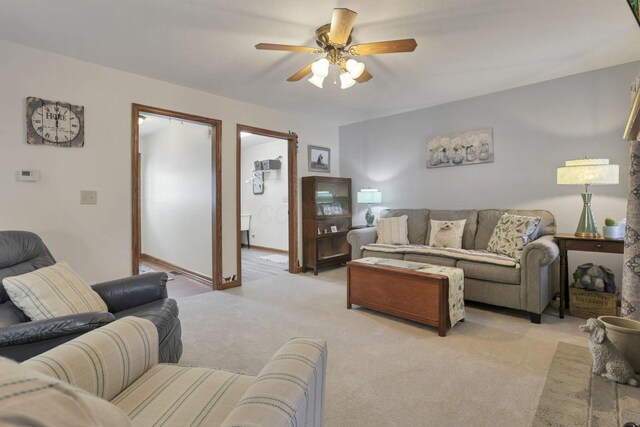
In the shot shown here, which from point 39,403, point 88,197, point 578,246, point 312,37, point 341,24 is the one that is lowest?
point 578,246

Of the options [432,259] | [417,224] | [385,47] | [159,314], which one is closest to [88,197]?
[159,314]

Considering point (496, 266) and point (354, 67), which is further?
point (496, 266)

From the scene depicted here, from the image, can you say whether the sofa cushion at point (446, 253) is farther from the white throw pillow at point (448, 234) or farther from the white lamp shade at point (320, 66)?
the white lamp shade at point (320, 66)

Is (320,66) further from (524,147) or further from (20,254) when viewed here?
(524,147)

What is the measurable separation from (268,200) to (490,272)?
194 inches

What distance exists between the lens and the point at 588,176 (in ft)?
9.06

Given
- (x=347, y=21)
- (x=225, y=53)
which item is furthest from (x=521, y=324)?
(x=225, y=53)

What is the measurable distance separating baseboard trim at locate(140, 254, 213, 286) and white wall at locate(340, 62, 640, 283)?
9.66ft

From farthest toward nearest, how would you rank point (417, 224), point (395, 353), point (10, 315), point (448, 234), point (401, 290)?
point (417, 224)
point (448, 234)
point (401, 290)
point (395, 353)
point (10, 315)

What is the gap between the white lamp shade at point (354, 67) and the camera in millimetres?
2326

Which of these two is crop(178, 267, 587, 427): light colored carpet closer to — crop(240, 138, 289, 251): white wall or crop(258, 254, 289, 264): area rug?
crop(258, 254, 289, 264): area rug

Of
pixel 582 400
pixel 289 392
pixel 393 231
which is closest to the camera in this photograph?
pixel 289 392

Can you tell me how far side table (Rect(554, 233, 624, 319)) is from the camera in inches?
103

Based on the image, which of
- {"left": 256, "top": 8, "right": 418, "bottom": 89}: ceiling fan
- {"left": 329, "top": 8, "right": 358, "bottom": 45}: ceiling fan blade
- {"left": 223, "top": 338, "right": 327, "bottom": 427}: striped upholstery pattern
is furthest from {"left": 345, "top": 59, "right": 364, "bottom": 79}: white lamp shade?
{"left": 223, "top": 338, "right": 327, "bottom": 427}: striped upholstery pattern
